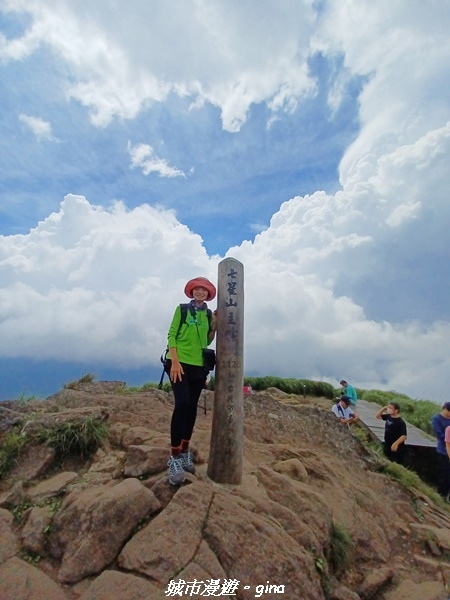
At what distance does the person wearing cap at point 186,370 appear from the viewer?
457cm

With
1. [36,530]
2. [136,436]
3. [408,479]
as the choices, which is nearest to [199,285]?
[136,436]

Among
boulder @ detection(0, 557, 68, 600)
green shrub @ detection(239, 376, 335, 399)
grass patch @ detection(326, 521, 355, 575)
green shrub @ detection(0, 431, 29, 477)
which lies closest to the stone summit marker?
grass patch @ detection(326, 521, 355, 575)

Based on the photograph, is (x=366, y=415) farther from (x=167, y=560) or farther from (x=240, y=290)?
(x=167, y=560)

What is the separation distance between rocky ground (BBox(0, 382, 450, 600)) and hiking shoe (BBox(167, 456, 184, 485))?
0.32 ft

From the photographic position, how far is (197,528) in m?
3.90

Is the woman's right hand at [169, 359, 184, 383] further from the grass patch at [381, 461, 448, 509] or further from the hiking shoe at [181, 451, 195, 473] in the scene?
the grass patch at [381, 461, 448, 509]

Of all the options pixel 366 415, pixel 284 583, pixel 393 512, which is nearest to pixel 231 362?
pixel 284 583

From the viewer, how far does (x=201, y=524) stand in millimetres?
3955

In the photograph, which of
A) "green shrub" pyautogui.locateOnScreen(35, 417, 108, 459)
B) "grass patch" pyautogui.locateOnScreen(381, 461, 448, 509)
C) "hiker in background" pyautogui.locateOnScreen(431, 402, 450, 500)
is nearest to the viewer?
"green shrub" pyautogui.locateOnScreen(35, 417, 108, 459)

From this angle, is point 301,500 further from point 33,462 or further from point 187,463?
point 33,462

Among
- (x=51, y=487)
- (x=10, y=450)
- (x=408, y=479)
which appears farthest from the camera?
(x=408, y=479)

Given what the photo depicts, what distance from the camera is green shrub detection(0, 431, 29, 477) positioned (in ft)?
16.8

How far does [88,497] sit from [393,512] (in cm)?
471

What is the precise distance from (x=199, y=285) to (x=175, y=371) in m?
1.16
